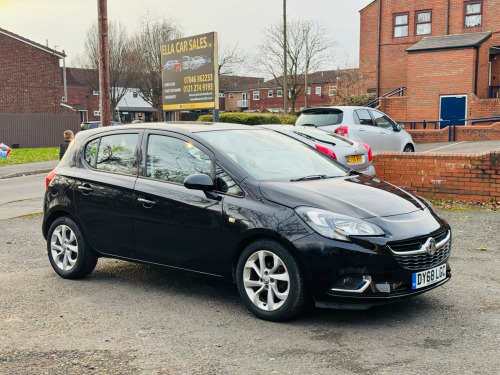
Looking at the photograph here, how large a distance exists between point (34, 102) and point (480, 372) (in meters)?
47.1

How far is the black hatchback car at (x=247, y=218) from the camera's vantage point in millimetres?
4578

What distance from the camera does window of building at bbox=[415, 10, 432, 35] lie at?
120 ft

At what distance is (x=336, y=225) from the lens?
15.1 ft

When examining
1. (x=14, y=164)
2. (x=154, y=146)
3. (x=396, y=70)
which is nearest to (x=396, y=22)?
(x=396, y=70)

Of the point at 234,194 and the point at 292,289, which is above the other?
the point at 234,194

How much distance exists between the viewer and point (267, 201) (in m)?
4.90

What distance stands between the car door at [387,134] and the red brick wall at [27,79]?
1432 inches

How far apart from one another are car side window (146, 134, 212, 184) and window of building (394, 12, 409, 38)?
113 feet

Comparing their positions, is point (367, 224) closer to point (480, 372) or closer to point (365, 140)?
point (480, 372)

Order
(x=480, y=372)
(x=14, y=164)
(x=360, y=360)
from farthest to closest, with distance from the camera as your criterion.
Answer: (x=14, y=164) → (x=360, y=360) → (x=480, y=372)

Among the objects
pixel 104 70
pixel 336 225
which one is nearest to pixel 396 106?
pixel 104 70

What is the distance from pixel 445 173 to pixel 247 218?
652 centimetres

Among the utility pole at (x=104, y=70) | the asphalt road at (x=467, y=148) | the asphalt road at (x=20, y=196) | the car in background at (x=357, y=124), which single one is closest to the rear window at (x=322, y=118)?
the car in background at (x=357, y=124)

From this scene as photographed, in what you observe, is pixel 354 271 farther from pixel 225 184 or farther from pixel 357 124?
pixel 357 124
